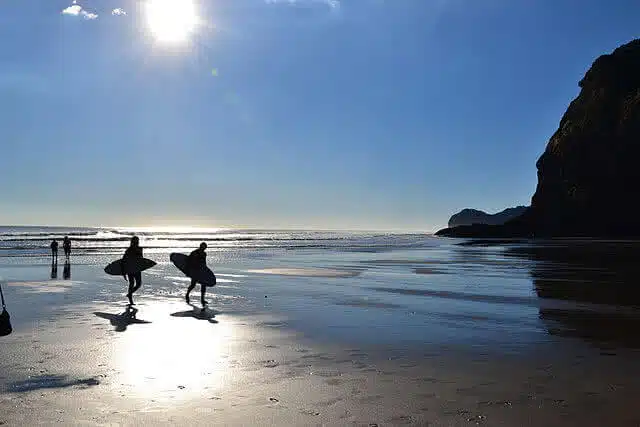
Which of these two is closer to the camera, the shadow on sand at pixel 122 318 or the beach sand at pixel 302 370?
the beach sand at pixel 302 370

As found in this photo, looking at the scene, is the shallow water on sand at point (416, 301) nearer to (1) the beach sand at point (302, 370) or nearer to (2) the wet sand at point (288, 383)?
(1) the beach sand at point (302, 370)

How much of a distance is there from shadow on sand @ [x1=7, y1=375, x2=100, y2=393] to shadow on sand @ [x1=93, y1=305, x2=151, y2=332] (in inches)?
154

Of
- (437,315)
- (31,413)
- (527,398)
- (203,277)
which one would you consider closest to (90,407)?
(31,413)

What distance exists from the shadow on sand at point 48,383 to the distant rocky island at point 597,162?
86.8m

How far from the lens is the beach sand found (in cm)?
617

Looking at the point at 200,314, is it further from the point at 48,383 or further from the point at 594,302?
the point at 594,302

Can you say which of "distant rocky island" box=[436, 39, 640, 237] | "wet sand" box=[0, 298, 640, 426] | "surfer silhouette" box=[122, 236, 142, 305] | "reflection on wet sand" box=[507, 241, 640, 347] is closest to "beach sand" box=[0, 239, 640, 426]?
"wet sand" box=[0, 298, 640, 426]

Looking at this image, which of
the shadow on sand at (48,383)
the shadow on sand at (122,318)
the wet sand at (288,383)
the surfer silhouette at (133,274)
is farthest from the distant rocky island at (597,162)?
the shadow on sand at (48,383)

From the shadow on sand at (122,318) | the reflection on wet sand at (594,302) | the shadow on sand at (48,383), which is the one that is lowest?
the shadow on sand at (122,318)

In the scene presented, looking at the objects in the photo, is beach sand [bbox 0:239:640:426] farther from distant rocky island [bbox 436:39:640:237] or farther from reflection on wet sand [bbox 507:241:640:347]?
distant rocky island [bbox 436:39:640:237]

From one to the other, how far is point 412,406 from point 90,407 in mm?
3891

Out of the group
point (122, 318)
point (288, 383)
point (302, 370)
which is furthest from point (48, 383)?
point (122, 318)

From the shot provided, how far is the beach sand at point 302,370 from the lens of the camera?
20.2 ft

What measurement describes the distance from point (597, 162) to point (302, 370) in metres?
87.8
